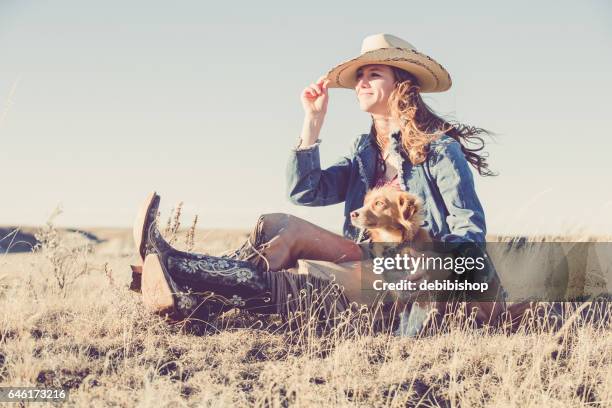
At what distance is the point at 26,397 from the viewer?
282 centimetres

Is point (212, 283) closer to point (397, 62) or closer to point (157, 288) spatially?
point (157, 288)

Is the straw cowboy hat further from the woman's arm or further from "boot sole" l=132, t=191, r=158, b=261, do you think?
"boot sole" l=132, t=191, r=158, b=261

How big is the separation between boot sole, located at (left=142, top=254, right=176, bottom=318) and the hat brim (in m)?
2.27

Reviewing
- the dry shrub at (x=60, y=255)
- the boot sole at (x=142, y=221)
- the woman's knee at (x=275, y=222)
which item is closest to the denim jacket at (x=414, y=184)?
the woman's knee at (x=275, y=222)

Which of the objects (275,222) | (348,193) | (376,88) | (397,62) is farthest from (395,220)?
(397,62)

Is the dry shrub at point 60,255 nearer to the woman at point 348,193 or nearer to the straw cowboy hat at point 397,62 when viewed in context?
the woman at point 348,193

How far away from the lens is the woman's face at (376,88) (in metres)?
4.88

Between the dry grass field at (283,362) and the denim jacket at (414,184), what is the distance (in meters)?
0.73

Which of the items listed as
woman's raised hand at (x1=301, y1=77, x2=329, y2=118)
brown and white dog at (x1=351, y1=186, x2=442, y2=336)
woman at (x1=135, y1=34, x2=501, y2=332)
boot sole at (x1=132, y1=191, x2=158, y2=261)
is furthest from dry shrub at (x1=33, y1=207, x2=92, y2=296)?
brown and white dog at (x1=351, y1=186, x2=442, y2=336)

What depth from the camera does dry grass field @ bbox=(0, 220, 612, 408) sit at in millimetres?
2920

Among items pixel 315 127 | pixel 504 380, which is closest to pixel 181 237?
pixel 315 127

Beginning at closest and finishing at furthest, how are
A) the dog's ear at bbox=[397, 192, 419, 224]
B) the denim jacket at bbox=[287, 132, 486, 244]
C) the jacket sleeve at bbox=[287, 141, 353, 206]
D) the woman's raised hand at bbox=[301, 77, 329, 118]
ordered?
the denim jacket at bbox=[287, 132, 486, 244] < the dog's ear at bbox=[397, 192, 419, 224] < the woman's raised hand at bbox=[301, 77, 329, 118] < the jacket sleeve at bbox=[287, 141, 353, 206]

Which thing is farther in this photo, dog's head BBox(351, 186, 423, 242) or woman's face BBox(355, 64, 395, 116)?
woman's face BBox(355, 64, 395, 116)

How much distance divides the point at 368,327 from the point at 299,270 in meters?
0.58
